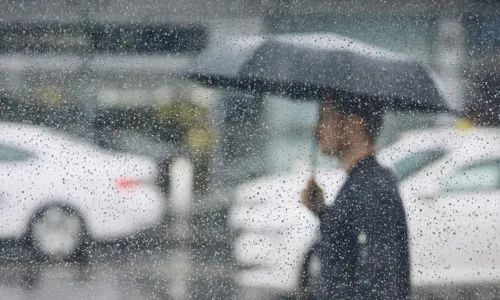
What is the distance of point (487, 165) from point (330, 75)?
1.61 feet

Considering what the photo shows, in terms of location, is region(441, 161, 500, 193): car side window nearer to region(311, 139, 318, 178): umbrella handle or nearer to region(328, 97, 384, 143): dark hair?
region(328, 97, 384, 143): dark hair

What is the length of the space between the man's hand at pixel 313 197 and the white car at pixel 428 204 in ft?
0.05

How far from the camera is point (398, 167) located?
218 cm

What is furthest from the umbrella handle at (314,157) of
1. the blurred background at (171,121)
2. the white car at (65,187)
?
the white car at (65,187)

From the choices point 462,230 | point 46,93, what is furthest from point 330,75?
point 46,93

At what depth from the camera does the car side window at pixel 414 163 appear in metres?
2.17

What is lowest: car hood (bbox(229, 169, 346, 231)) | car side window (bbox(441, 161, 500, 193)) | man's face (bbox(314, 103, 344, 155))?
car hood (bbox(229, 169, 346, 231))

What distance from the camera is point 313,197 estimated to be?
7.14ft

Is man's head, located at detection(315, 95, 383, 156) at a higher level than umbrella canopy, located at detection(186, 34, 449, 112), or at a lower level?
lower

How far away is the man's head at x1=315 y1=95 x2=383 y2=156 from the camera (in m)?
2.18

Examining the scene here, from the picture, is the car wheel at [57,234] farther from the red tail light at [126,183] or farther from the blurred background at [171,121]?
the red tail light at [126,183]

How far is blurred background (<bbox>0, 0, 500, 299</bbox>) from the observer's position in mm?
2168

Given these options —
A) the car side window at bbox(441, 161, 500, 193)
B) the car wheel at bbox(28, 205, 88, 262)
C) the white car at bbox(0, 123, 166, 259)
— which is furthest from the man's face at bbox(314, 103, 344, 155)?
the car wheel at bbox(28, 205, 88, 262)

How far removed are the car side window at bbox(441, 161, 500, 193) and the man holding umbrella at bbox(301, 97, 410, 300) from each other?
147mm
